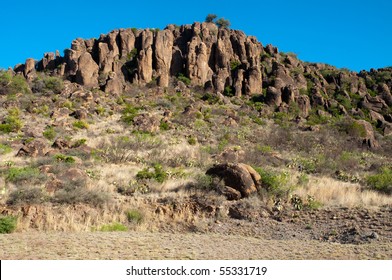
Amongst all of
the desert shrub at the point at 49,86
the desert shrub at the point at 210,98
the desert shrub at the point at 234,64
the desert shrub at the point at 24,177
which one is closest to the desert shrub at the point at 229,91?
the desert shrub at the point at 210,98

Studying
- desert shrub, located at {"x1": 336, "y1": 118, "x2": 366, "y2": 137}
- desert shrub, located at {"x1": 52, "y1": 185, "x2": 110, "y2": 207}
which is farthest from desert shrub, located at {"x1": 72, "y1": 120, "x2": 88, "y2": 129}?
desert shrub, located at {"x1": 336, "y1": 118, "x2": 366, "y2": 137}

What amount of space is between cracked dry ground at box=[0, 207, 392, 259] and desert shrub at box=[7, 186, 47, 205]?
2.84 m

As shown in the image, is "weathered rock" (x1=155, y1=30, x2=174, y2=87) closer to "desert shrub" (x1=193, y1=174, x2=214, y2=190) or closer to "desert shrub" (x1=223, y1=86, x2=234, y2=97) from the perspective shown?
"desert shrub" (x1=223, y1=86, x2=234, y2=97)

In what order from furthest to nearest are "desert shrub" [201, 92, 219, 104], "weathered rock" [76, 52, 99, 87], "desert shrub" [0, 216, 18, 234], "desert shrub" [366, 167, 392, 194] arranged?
"weathered rock" [76, 52, 99, 87] → "desert shrub" [201, 92, 219, 104] → "desert shrub" [366, 167, 392, 194] → "desert shrub" [0, 216, 18, 234]

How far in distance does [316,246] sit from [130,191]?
22.9ft

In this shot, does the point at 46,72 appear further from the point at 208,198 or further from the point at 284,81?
the point at 208,198

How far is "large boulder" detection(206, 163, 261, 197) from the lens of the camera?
39.2 feet

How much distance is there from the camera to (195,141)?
25.3 m

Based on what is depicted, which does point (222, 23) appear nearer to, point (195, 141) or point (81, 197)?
point (195, 141)

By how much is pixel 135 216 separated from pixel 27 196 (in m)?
3.26

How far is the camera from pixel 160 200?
11539 mm

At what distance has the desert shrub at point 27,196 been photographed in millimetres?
10180

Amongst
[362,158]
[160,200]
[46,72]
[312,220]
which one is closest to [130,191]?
[160,200]

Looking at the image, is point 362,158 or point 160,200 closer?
point 160,200
